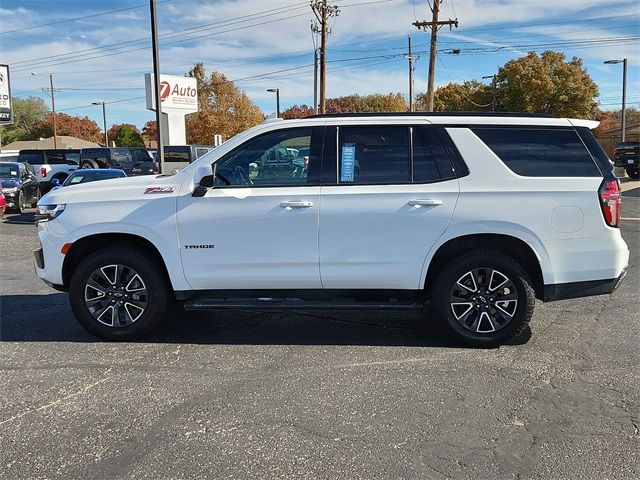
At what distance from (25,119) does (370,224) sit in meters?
100

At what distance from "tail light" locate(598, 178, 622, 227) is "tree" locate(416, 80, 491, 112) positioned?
202 feet

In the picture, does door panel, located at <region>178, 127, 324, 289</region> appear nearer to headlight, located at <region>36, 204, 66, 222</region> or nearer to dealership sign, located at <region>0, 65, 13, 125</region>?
headlight, located at <region>36, 204, 66, 222</region>

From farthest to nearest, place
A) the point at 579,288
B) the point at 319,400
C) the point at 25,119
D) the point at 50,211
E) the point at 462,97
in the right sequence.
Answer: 1. the point at 25,119
2. the point at 462,97
3. the point at 50,211
4. the point at 579,288
5. the point at 319,400

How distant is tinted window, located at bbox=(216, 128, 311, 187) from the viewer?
16.6ft

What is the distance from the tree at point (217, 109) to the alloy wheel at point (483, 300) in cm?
3997

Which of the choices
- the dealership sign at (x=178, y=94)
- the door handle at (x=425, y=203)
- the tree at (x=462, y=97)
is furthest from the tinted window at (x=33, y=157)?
the tree at (x=462, y=97)

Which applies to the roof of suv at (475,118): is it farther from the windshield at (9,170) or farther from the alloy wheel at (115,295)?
the windshield at (9,170)

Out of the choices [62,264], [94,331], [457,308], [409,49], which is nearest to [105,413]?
[94,331]

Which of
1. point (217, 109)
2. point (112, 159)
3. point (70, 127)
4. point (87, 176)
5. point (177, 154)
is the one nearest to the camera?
point (87, 176)

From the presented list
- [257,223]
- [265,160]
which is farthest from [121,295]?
[265,160]

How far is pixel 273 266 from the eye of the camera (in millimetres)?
4961

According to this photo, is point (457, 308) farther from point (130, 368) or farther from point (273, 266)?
point (130, 368)

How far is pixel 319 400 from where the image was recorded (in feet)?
13.0

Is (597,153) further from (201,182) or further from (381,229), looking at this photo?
(201,182)
